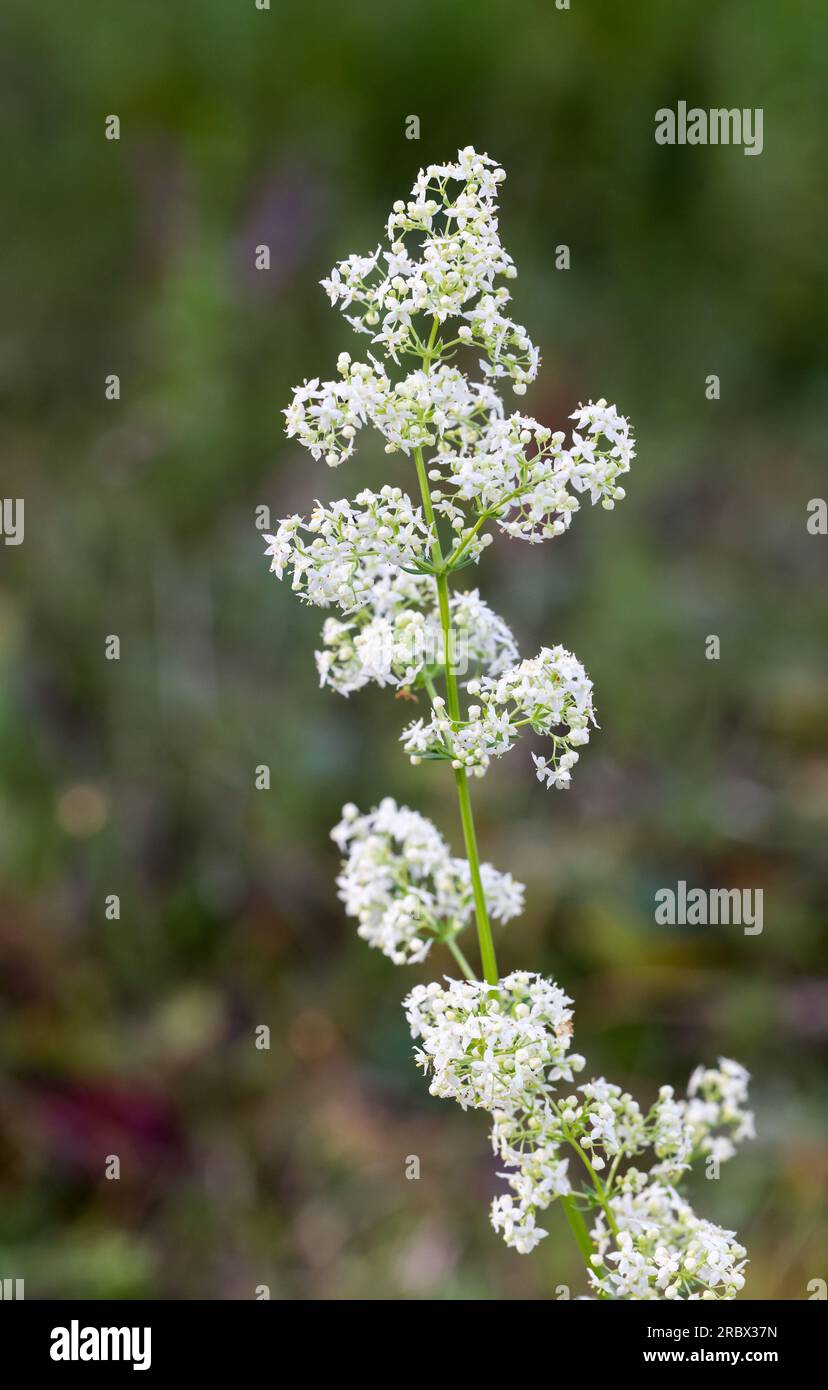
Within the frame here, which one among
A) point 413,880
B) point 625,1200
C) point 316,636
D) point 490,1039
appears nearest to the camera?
point 490,1039

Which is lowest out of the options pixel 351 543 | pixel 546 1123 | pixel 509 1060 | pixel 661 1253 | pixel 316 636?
pixel 661 1253

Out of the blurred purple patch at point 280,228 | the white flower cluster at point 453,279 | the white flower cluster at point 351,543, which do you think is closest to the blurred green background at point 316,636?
the blurred purple patch at point 280,228

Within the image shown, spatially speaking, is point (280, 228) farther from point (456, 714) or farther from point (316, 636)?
point (456, 714)

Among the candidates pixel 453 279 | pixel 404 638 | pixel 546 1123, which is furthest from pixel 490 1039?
pixel 453 279

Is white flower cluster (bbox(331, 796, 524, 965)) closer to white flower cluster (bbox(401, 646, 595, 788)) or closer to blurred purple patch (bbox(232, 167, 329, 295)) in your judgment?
white flower cluster (bbox(401, 646, 595, 788))

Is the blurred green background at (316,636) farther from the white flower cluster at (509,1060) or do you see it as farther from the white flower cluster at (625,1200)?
the white flower cluster at (509,1060)

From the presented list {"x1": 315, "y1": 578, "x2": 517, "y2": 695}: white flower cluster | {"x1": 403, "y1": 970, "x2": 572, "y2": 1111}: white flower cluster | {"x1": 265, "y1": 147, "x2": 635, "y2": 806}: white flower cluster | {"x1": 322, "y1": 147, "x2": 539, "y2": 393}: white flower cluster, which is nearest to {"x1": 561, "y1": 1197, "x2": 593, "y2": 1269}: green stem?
{"x1": 403, "y1": 970, "x2": 572, "y2": 1111}: white flower cluster
